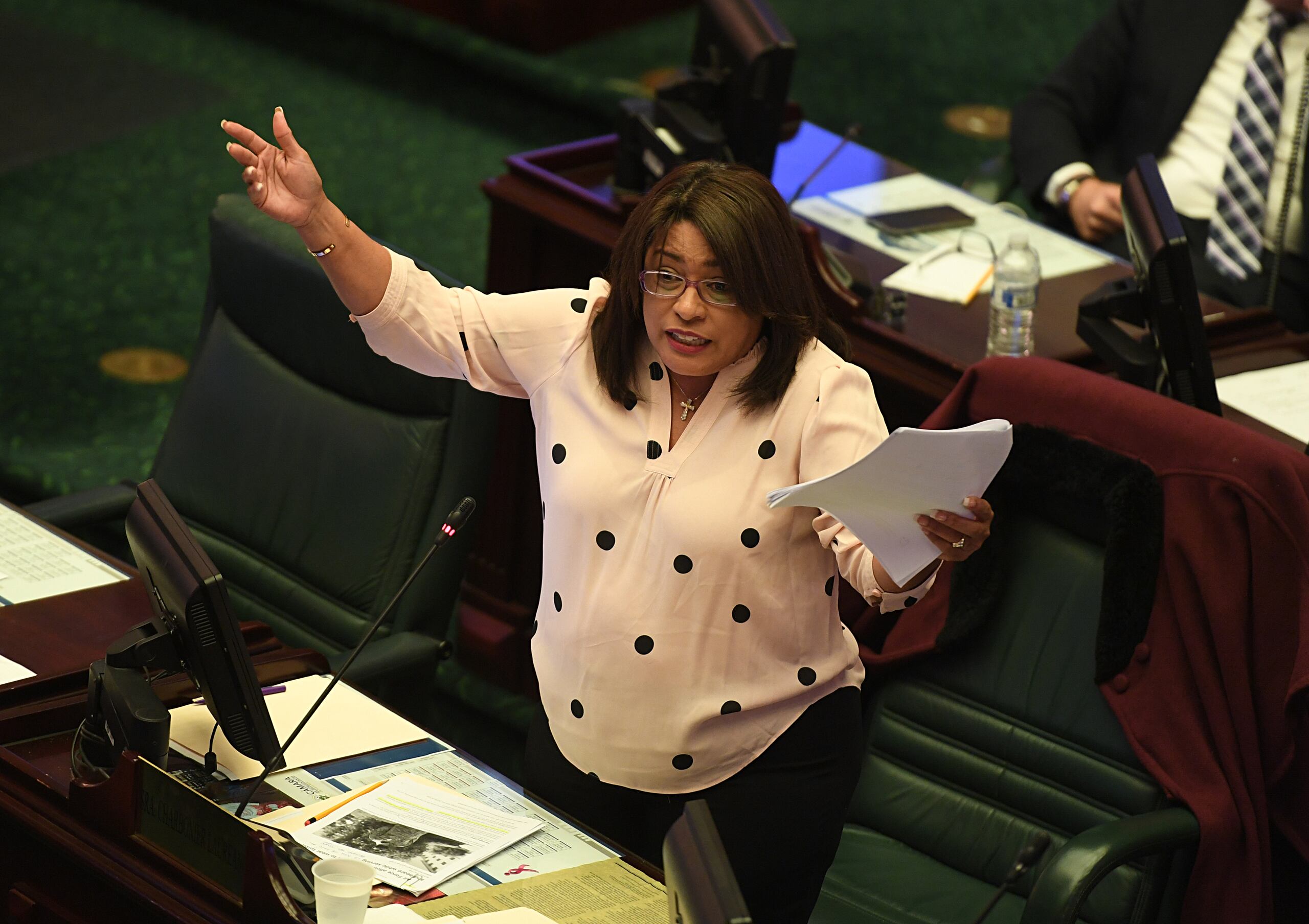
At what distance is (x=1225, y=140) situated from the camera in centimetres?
365

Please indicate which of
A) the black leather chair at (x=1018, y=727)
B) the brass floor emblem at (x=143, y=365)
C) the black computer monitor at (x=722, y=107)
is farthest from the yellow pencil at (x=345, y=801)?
the brass floor emblem at (x=143, y=365)

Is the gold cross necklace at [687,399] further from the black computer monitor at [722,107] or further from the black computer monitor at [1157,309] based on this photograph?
the black computer monitor at [722,107]

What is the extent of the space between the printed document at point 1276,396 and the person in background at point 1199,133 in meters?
0.66

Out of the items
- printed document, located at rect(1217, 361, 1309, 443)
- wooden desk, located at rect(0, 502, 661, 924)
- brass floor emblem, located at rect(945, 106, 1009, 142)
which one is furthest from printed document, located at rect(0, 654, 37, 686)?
brass floor emblem, located at rect(945, 106, 1009, 142)

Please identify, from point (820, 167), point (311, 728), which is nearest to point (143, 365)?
point (820, 167)

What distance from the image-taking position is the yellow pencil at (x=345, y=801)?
1832mm

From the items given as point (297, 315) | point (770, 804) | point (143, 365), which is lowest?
point (143, 365)

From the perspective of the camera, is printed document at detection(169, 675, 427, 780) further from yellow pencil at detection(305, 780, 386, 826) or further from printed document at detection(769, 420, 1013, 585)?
printed document at detection(769, 420, 1013, 585)

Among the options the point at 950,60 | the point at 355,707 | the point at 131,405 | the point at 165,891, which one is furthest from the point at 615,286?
the point at 950,60

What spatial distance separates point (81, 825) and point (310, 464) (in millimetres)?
876

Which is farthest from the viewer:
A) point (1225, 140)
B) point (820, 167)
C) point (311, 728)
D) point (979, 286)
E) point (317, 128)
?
point (317, 128)

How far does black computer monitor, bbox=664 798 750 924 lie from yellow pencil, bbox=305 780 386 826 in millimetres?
517

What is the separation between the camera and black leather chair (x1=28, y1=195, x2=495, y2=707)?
8.11 ft

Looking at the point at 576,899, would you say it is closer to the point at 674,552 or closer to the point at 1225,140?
the point at 674,552
